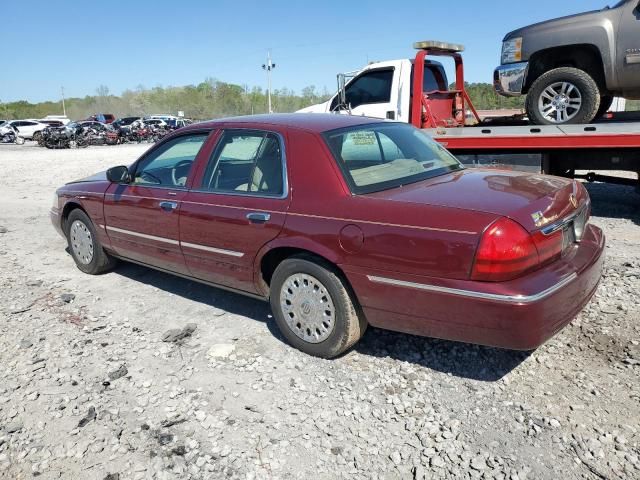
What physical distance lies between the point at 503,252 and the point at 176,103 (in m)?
96.7

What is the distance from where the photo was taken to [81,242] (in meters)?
5.53

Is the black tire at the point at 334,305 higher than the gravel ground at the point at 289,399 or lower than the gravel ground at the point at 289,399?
higher

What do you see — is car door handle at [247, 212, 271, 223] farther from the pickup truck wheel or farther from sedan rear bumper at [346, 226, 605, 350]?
the pickup truck wheel

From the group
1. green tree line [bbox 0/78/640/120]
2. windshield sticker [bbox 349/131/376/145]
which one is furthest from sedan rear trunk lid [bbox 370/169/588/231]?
green tree line [bbox 0/78/640/120]

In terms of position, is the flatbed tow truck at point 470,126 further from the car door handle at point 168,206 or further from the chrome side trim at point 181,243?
the car door handle at point 168,206

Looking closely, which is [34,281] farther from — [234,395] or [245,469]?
[245,469]

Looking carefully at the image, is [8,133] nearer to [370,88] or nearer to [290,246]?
[370,88]

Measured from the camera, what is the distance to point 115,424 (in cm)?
294

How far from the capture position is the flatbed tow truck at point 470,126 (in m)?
6.61

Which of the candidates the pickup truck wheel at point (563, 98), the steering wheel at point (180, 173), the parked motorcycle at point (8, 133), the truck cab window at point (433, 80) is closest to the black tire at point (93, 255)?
the steering wheel at point (180, 173)

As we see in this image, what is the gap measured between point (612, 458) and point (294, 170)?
239 centimetres

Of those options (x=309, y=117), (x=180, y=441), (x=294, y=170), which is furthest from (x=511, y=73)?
(x=180, y=441)

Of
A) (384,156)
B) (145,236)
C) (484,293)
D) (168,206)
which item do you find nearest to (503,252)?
(484,293)

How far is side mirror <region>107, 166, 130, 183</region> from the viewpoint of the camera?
475 cm
